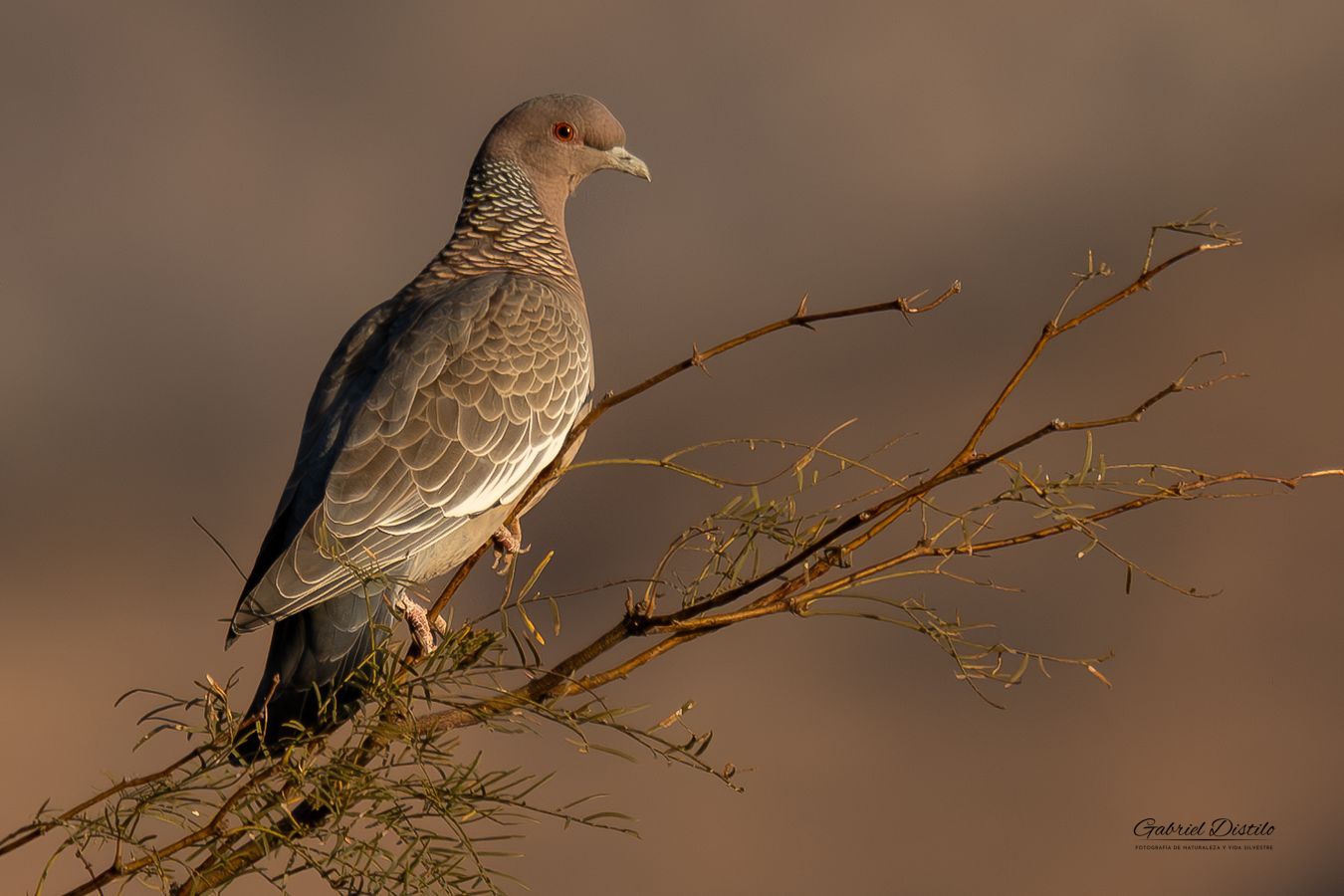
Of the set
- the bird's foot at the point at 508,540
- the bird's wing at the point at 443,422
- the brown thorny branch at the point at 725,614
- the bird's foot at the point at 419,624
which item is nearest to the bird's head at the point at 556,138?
the bird's wing at the point at 443,422

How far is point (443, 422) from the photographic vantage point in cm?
240

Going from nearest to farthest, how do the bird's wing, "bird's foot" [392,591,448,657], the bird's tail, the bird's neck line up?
1. "bird's foot" [392,591,448,657]
2. the bird's tail
3. the bird's wing
4. the bird's neck

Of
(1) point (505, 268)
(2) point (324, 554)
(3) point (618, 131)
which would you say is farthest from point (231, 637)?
(3) point (618, 131)

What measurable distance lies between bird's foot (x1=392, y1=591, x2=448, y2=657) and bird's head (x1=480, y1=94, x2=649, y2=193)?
4.25 feet

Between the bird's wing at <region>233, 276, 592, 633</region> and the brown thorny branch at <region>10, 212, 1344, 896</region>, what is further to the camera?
the bird's wing at <region>233, 276, 592, 633</region>

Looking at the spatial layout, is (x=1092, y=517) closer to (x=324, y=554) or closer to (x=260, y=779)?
(x=260, y=779)

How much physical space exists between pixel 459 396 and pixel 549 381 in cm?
21

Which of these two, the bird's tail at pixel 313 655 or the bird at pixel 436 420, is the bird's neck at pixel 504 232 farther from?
the bird's tail at pixel 313 655

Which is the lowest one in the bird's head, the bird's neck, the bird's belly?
the bird's belly

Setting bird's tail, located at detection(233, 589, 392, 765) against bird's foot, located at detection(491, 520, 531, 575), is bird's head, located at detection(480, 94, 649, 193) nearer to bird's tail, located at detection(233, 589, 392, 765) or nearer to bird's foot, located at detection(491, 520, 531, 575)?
bird's foot, located at detection(491, 520, 531, 575)

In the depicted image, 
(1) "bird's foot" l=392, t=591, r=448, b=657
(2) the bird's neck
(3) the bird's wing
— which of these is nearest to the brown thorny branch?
(1) "bird's foot" l=392, t=591, r=448, b=657

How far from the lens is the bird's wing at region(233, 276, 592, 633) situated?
86.7 inches

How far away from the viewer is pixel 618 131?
3025mm

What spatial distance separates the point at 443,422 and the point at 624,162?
96 centimetres
